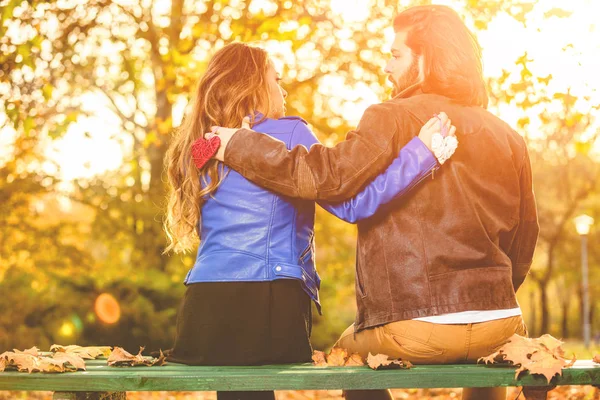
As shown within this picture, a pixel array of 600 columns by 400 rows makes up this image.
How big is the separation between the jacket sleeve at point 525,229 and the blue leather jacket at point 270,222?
64cm

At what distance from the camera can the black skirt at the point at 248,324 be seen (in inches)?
131

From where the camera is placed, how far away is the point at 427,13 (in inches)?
136

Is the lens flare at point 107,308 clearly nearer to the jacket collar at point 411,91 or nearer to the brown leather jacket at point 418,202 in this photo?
the brown leather jacket at point 418,202

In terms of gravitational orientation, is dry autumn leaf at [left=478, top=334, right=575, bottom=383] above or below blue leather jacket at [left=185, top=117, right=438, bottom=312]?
below

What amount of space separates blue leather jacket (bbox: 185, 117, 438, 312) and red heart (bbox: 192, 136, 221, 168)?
0.11 metres

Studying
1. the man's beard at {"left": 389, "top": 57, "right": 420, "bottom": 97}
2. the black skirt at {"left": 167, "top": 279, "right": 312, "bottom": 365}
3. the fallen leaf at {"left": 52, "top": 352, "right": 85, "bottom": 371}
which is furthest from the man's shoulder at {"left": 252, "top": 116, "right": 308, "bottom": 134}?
the fallen leaf at {"left": 52, "top": 352, "right": 85, "bottom": 371}

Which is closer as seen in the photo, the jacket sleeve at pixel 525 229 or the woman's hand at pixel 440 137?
the woman's hand at pixel 440 137

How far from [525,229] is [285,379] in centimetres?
140

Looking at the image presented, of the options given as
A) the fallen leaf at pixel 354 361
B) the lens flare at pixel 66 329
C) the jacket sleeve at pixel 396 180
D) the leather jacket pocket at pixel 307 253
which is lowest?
the lens flare at pixel 66 329

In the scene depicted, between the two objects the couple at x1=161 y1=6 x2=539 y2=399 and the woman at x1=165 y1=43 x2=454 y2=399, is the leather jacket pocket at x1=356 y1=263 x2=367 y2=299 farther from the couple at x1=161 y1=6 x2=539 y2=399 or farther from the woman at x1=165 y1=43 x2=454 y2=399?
the woman at x1=165 y1=43 x2=454 y2=399

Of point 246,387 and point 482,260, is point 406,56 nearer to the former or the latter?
point 482,260

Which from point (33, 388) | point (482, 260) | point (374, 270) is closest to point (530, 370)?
point (482, 260)

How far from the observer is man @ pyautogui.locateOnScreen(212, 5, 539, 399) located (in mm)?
3154

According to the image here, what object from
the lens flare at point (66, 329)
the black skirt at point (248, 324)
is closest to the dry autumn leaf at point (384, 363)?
the black skirt at point (248, 324)
